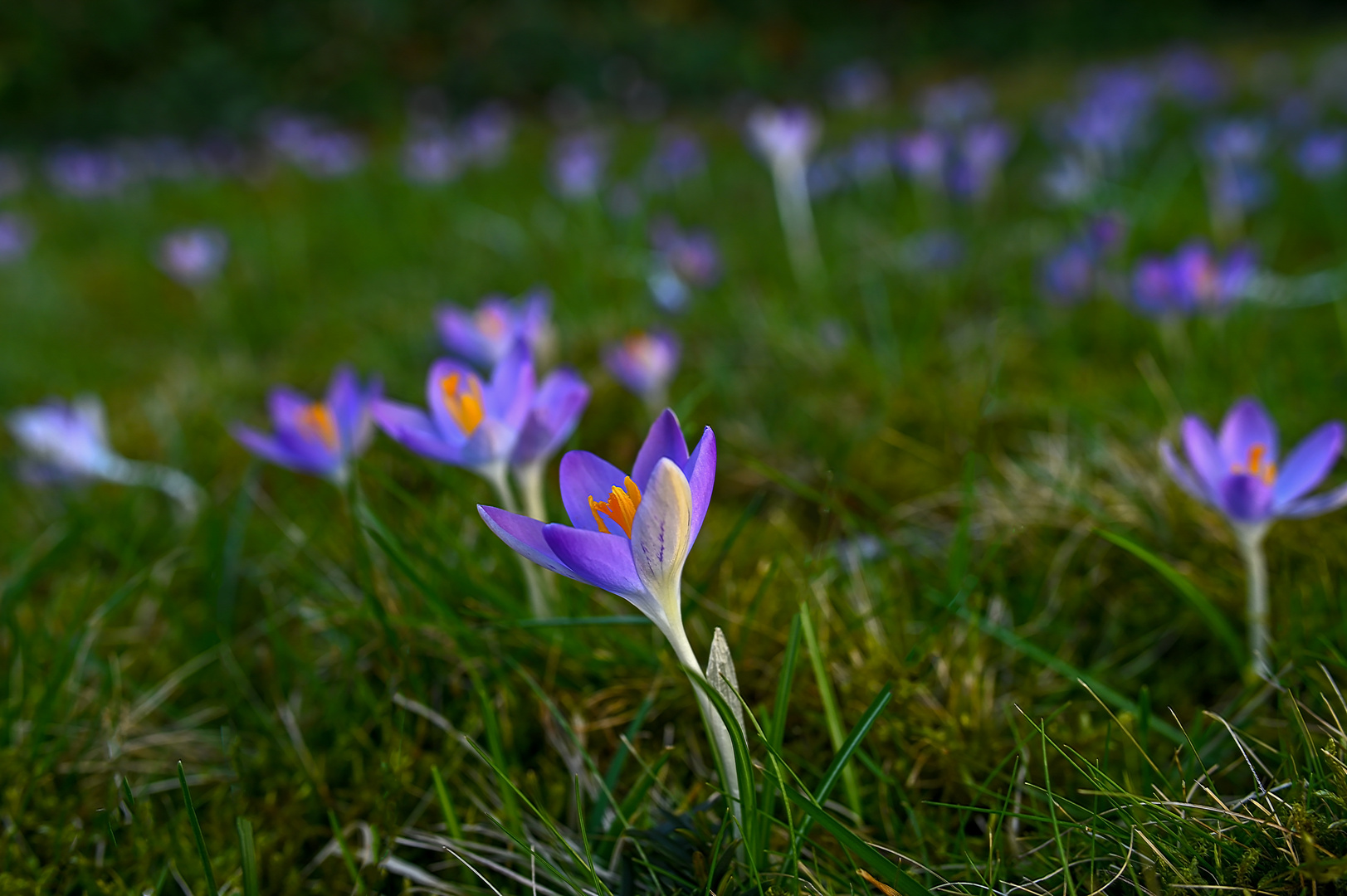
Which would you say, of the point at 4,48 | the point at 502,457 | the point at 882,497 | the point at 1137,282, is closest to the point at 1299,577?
the point at 882,497

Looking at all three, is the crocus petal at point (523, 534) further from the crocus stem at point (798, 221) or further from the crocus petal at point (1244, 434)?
the crocus stem at point (798, 221)

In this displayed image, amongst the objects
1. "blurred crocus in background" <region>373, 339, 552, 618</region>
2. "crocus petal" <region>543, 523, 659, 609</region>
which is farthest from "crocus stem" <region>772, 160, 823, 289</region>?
"crocus petal" <region>543, 523, 659, 609</region>

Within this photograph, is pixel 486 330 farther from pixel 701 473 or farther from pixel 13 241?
pixel 13 241

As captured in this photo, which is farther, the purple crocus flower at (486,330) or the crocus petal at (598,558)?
the purple crocus flower at (486,330)

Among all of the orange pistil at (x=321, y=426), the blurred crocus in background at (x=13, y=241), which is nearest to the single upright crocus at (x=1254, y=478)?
the orange pistil at (x=321, y=426)

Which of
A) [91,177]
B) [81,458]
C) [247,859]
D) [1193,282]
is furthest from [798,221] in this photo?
[91,177]

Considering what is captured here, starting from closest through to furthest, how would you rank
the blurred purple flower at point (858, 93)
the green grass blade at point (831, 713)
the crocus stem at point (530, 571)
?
the green grass blade at point (831, 713) < the crocus stem at point (530, 571) < the blurred purple flower at point (858, 93)

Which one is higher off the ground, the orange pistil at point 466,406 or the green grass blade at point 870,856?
the orange pistil at point 466,406

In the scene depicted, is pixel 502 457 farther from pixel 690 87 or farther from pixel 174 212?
pixel 690 87

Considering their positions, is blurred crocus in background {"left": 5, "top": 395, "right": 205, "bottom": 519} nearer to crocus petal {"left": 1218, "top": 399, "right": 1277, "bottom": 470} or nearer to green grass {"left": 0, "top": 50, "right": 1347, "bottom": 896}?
green grass {"left": 0, "top": 50, "right": 1347, "bottom": 896}
